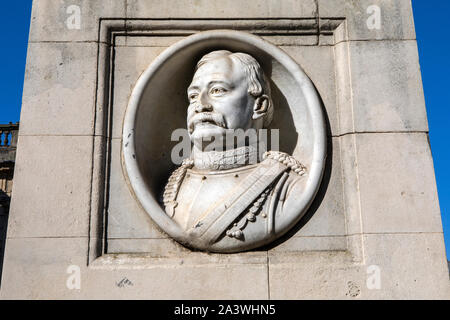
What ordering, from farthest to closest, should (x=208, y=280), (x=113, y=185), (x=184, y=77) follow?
Answer: (x=184, y=77), (x=113, y=185), (x=208, y=280)

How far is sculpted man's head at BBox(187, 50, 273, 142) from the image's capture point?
14.9ft

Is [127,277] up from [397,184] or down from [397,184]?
down

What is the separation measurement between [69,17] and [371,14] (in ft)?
10.3

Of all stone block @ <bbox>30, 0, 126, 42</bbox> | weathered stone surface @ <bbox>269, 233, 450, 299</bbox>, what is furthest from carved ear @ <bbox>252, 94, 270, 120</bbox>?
stone block @ <bbox>30, 0, 126, 42</bbox>

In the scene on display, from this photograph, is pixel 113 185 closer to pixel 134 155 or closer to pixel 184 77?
pixel 134 155

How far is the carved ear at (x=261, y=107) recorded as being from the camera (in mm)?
4738

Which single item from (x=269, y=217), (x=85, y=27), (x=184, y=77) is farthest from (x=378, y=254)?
(x=85, y=27)

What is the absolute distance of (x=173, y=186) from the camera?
15.3ft

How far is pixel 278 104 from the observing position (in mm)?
5113

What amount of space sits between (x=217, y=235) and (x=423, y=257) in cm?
182

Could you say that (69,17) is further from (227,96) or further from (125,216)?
(125,216)

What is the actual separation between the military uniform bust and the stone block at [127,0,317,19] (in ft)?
1.45

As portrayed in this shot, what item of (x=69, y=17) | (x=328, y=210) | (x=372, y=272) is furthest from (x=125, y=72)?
(x=372, y=272)

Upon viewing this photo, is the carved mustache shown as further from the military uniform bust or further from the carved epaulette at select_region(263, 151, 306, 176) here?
the carved epaulette at select_region(263, 151, 306, 176)
